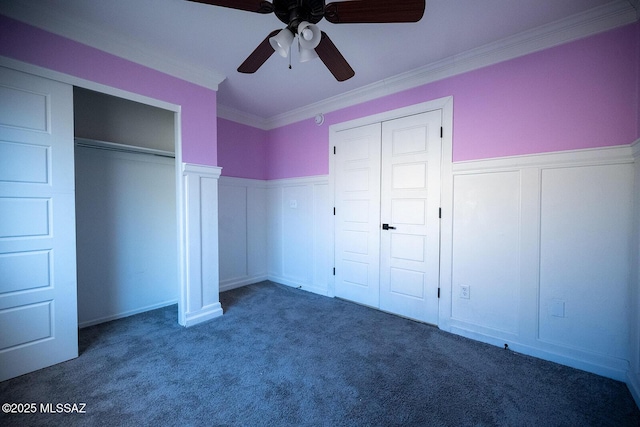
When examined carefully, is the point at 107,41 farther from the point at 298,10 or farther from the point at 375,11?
the point at 375,11

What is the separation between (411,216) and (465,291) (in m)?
0.88

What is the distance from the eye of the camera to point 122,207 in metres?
2.91

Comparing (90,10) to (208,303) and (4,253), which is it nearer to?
(4,253)

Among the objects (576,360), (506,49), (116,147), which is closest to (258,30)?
(116,147)

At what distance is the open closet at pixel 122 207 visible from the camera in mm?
2688

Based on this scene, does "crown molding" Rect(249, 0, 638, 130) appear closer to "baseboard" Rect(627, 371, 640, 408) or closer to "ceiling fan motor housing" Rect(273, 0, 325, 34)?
"ceiling fan motor housing" Rect(273, 0, 325, 34)

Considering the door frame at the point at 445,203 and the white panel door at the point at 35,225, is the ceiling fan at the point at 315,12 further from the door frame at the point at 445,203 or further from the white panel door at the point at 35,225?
the white panel door at the point at 35,225

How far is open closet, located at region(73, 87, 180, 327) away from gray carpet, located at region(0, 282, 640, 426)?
0.43 metres

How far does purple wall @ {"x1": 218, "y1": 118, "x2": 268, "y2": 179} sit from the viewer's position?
12.7 ft

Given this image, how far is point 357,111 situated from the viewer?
131 inches

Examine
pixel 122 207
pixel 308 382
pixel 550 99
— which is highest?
pixel 550 99

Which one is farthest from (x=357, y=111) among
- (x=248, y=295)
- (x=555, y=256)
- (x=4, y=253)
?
(x=4, y=253)

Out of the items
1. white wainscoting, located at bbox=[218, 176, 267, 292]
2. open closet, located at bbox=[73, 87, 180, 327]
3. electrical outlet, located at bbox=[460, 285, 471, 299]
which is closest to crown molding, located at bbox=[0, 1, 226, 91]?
open closet, located at bbox=[73, 87, 180, 327]

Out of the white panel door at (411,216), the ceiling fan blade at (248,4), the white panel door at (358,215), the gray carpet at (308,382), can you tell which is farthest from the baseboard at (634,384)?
the ceiling fan blade at (248,4)
